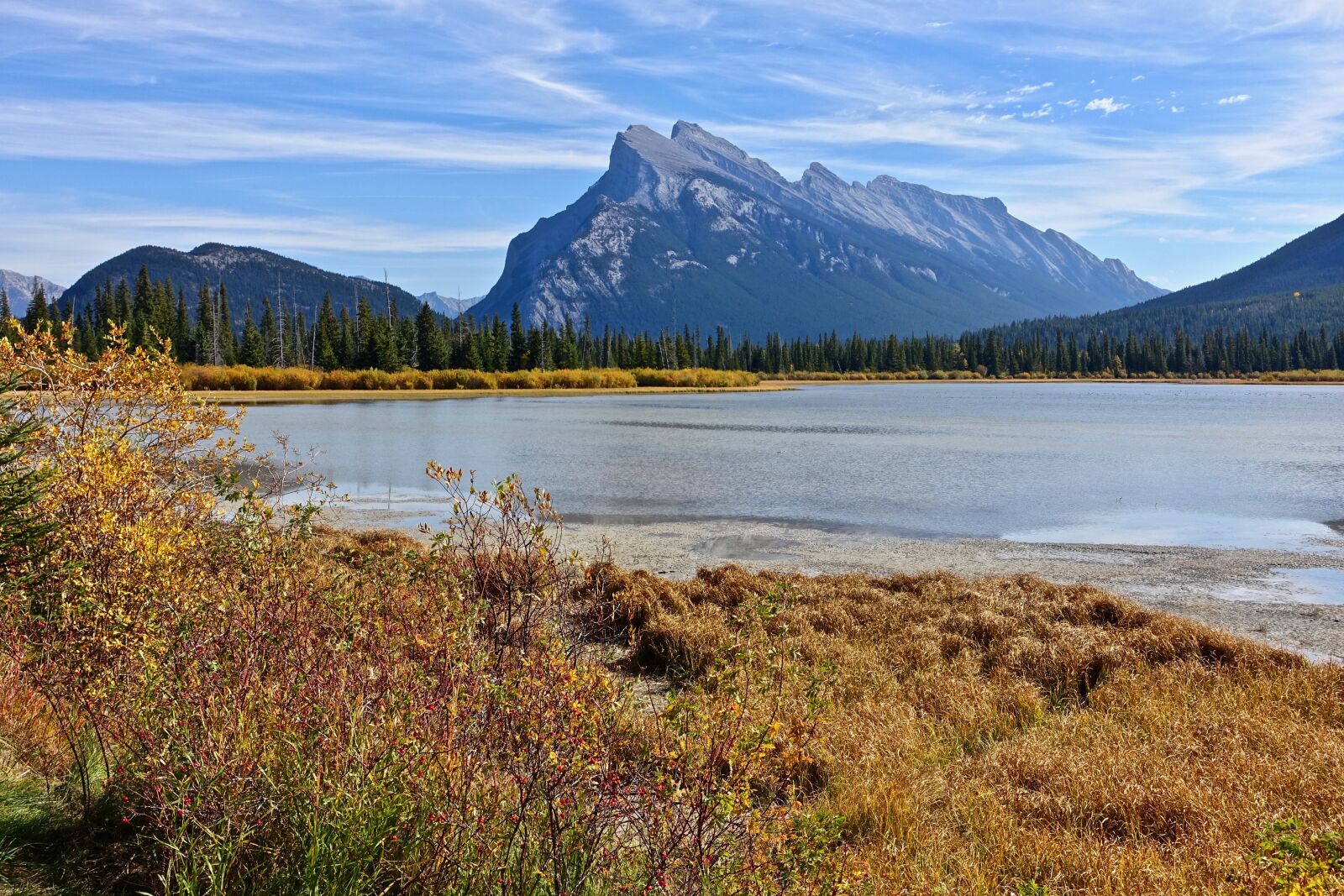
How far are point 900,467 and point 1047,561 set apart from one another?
16523 millimetres

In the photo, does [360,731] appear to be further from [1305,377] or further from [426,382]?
[1305,377]

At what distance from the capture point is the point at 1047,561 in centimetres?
1712

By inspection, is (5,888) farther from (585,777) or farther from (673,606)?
(673,606)

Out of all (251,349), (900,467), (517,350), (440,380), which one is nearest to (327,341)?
(251,349)

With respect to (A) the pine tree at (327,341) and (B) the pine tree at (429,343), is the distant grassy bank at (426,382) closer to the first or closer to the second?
(A) the pine tree at (327,341)

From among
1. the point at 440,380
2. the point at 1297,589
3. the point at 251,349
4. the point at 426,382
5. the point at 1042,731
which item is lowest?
the point at 1297,589

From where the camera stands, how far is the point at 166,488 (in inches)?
332

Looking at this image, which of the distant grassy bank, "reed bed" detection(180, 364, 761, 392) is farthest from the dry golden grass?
"reed bed" detection(180, 364, 761, 392)

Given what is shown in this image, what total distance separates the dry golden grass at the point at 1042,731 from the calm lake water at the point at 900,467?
8.59m

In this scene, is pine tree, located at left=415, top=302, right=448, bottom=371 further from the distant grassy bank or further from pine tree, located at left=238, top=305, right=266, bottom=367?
pine tree, located at left=238, top=305, right=266, bottom=367

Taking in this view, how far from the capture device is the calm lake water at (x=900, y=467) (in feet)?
73.6

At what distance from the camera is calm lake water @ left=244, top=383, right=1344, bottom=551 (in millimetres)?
22438

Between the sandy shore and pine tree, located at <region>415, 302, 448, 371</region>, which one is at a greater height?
pine tree, located at <region>415, 302, 448, 371</region>

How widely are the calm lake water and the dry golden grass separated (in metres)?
8.59
